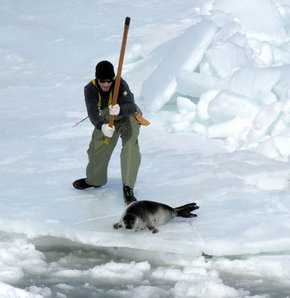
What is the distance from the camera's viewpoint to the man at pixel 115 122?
5113 mm

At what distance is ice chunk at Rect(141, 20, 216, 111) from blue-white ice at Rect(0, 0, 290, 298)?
0.01 m

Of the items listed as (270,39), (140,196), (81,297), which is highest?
(270,39)

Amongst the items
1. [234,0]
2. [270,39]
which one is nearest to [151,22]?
[234,0]

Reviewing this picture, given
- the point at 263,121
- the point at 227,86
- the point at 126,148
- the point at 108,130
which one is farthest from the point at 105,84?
the point at 227,86

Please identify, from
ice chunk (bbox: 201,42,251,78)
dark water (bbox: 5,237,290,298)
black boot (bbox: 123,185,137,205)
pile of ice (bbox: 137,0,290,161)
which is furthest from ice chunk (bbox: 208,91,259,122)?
dark water (bbox: 5,237,290,298)

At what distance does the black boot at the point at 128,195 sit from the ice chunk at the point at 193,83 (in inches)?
109

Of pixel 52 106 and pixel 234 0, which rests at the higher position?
pixel 234 0

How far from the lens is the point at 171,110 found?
8195 mm

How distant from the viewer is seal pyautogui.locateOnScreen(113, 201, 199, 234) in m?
4.70

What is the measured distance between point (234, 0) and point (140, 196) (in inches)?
227

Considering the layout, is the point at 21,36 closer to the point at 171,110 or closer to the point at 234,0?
the point at 234,0

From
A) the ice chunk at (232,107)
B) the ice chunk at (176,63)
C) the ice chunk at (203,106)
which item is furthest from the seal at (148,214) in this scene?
the ice chunk at (176,63)

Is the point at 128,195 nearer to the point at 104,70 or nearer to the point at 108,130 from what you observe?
the point at 108,130

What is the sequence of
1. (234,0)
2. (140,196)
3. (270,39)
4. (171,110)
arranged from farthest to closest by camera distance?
(234,0)
(270,39)
(171,110)
(140,196)
